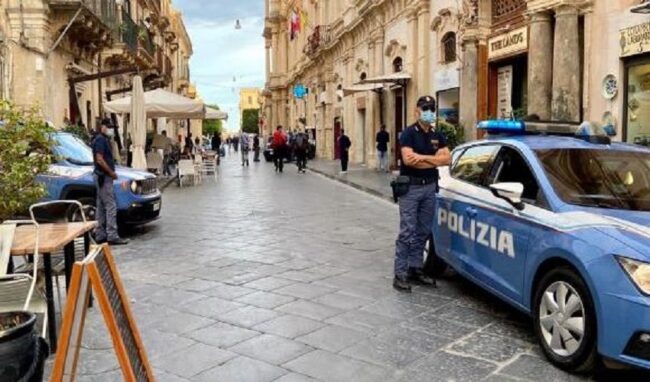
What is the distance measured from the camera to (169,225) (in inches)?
431

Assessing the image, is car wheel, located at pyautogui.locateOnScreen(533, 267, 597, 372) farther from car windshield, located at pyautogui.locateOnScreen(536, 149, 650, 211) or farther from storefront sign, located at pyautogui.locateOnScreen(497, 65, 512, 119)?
storefront sign, located at pyautogui.locateOnScreen(497, 65, 512, 119)

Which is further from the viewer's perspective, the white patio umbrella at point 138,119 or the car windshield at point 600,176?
the white patio umbrella at point 138,119

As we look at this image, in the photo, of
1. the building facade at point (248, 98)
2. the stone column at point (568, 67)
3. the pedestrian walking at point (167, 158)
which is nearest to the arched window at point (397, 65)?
A: the pedestrian walking at point (167, 158)

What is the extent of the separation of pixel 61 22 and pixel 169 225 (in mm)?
10093

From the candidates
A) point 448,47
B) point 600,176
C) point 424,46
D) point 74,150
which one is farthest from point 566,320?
point 424,46

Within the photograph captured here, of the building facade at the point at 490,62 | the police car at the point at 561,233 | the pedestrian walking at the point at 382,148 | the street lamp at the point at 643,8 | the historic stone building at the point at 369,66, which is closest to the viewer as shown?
the police car at the point at 561,233

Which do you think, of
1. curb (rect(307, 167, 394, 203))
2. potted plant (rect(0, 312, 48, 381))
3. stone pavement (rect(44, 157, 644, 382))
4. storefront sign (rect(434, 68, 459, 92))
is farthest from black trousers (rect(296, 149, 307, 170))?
potted plant (rect(0, 312, 48, 381))

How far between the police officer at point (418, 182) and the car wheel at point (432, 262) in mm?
400

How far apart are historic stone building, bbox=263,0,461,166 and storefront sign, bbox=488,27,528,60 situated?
7.52 ft

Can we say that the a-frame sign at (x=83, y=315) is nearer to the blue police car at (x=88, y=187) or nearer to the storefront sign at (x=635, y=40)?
the blue police car at (x=88, y=187)

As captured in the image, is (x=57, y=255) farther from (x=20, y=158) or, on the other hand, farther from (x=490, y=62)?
(x=490, y=62)

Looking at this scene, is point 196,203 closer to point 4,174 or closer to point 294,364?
point 4,174

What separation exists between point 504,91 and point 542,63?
254cm

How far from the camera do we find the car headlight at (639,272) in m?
3.60
